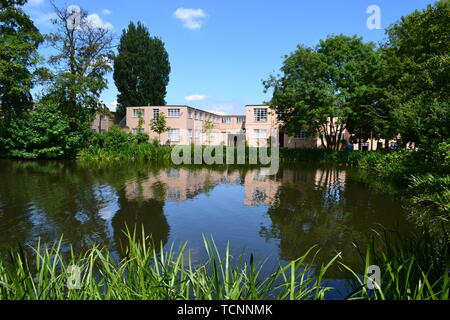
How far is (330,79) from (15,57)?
89.3 ft

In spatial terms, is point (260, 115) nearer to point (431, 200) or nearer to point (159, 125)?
point (159, 125)

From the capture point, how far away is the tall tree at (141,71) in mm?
49969

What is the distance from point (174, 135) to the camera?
1722 inches

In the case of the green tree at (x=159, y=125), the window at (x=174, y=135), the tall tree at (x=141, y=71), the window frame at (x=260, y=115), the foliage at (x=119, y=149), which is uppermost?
the tall tree at (x=141, y=71)

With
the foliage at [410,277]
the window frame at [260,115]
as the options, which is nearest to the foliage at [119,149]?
the window frame at [260,115]

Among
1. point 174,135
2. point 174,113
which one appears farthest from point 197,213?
point 174,113

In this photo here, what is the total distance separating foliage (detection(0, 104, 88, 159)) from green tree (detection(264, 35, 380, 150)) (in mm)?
20617

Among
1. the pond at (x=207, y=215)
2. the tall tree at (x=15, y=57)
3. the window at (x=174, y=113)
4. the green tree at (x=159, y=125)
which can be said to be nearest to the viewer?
the pond at (x=207, y=215)

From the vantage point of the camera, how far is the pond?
6562mm

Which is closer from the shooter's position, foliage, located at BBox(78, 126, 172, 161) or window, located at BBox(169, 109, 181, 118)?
foliage, located at BBox(78, 126, 172, 161)

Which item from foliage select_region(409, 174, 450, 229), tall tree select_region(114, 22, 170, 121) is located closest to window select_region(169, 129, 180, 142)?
tall tree select_region(114, 22, 170, 121)

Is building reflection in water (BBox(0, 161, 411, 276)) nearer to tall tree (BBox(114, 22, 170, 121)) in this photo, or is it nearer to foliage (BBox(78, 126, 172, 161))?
foliage (BBox(78, 126, 172, 161))

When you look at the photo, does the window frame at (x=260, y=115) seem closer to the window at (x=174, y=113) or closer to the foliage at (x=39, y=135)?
the window at (x=174, y=113)

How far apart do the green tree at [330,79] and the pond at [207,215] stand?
40.1 ft
